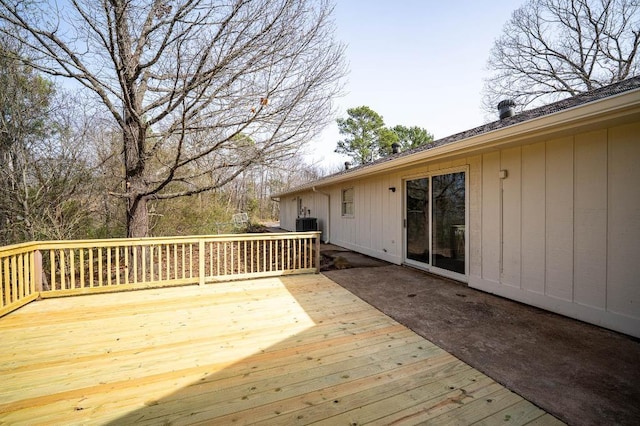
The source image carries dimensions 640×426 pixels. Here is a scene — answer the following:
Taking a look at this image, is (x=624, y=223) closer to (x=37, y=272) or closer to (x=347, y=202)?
(x=347, y=202)

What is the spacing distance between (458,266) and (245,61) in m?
4.68

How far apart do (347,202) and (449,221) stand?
4054mm

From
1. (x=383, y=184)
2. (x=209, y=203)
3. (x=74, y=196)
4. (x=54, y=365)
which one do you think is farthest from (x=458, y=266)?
(x=209, y=203)

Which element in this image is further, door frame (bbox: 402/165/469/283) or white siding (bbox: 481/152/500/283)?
door frame (bbox: 402/165/469/283)

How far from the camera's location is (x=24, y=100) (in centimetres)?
492

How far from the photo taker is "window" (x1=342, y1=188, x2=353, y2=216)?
8359 mm

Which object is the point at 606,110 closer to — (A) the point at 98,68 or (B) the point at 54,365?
(B) the point at 54,365

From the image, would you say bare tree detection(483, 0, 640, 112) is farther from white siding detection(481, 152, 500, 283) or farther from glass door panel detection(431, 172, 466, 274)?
white siding detection(481, 152, 500, 283)

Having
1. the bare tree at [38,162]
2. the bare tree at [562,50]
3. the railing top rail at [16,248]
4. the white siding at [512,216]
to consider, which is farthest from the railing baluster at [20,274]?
the bare tree at [562,50]

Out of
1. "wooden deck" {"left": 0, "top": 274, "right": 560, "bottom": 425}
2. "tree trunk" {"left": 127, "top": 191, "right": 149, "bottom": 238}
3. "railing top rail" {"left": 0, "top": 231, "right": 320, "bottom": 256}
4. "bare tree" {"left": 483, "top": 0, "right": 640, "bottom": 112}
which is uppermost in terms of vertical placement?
"bare tree" {"left": 483, "top": 0, "right": 640, "bottom": 112}

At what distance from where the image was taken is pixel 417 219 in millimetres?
5516

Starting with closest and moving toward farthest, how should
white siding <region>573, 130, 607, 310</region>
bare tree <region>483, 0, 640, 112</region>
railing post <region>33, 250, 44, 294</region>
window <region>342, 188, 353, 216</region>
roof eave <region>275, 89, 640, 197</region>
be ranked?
roof eave <region>275, 89, 640, 197</region> → white siding <region>573, 130, 607, 310</region> → railing post <region>33, 250, 44, 294</region> → window <region>342, 188, 353, 216</region> → bare tree <region>483, 0, 640, 112</region>

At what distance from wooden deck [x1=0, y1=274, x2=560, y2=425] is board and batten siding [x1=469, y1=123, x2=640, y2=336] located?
201 centimetres

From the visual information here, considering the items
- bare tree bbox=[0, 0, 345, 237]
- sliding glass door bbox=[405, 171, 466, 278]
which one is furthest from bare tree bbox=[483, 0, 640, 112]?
bare tree bbox=[0, 0, 345, 237]
